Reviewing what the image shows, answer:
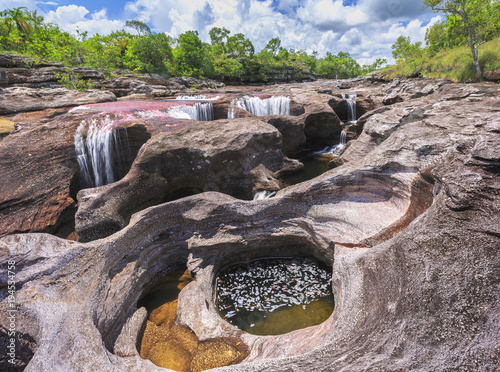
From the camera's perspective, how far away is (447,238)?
9.45 ft

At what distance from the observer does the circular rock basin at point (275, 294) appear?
4.89 meters

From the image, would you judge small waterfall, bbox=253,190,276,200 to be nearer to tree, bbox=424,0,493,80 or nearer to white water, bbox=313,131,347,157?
white water, bbox=313,131,347,157

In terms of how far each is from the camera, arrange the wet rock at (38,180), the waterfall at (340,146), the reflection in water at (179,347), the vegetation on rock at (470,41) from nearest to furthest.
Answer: the reflection in water at (179,347), the wet rock at (38,180), the vegetation on rock at (470,41), the waterfall at (340,146)

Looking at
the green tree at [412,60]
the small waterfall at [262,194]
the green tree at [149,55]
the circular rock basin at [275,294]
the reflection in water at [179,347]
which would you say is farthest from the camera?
the green tree at [149,55]

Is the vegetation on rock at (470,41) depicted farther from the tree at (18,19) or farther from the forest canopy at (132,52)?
the tree at (18,19)

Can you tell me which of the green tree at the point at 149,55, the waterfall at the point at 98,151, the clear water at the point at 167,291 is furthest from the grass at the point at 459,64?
the green tree at the point at 149,55

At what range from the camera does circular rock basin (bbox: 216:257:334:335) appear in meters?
4.89

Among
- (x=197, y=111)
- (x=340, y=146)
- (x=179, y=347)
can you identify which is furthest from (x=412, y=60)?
(x=179, y=347)

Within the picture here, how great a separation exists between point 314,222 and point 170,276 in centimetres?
449

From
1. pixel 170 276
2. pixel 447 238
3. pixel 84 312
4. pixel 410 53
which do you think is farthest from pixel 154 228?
pixel 410 53

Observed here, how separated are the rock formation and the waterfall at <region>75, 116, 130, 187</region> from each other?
57cm

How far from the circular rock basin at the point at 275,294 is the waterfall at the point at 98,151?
7.22m

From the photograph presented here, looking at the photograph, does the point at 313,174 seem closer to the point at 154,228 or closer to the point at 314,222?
the point at 314,222

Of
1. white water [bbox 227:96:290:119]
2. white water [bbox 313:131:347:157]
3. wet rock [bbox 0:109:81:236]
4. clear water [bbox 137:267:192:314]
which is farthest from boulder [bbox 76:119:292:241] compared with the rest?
white water [bbox 227:96:290:119]
